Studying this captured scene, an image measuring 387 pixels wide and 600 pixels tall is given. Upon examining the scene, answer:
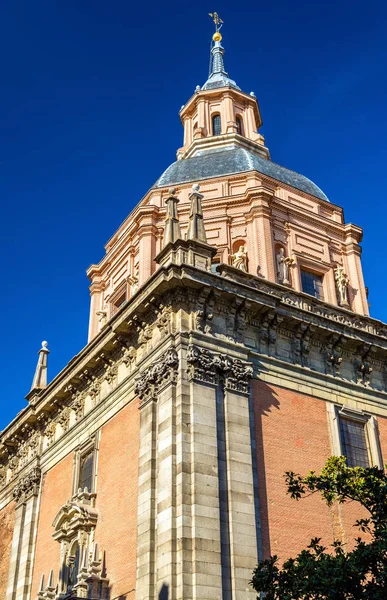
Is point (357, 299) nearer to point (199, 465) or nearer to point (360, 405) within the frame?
point (360, 405)

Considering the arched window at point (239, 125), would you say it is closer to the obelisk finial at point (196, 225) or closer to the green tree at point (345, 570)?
the obelisk finial at point (196, 225)

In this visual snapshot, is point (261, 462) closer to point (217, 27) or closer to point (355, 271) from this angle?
point (355, 271)

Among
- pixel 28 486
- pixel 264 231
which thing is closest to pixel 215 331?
pixel 264 231

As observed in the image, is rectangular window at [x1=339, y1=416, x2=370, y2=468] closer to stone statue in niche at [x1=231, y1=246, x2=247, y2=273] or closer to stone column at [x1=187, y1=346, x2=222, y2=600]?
stone column at [x1=187, y1=346, x2=222, y2=600]

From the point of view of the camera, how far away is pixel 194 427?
18375 mm

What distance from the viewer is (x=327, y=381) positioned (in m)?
22.3

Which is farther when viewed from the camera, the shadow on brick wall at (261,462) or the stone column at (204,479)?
the shadow on brick wall at (261,462)

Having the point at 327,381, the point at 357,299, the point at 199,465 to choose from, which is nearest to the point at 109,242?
the point at 357,299

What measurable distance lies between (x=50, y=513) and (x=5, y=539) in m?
3.78

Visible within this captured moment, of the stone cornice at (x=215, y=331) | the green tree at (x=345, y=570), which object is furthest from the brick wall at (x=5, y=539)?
the green tree at (x=345, y=570)

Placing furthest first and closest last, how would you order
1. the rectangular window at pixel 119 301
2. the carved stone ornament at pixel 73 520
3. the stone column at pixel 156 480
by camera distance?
1. the rectangular window at pixel 119 301
2. the carved stone ornament at pixel 73 520
3. the stone column at pixel 156 480

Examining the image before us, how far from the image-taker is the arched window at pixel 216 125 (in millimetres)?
38072

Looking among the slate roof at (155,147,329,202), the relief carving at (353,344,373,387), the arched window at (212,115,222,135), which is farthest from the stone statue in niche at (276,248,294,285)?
the arched window at (212,115,222,135)

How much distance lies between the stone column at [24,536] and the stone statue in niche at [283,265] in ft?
35.7
